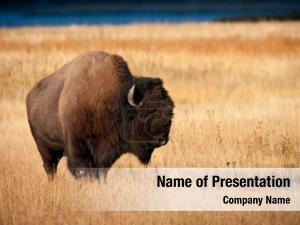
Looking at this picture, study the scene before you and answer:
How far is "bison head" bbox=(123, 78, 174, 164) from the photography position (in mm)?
7324

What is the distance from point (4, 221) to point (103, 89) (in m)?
1.56

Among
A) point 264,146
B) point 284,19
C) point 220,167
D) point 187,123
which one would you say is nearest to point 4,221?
point 220,167

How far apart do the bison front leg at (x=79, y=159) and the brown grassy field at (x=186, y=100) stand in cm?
14

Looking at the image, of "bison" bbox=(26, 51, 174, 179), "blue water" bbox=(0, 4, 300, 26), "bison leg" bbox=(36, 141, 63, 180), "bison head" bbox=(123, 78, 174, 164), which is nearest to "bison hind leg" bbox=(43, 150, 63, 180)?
"bison leg" bbox=(36, 141, 63, 180)

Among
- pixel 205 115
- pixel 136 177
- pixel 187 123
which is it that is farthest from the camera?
pixel 205 115

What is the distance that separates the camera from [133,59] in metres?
15.6

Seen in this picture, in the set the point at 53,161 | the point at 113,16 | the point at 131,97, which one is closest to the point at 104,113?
the point at 131,97

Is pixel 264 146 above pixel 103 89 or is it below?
below

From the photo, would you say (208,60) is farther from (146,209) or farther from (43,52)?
(146,209)

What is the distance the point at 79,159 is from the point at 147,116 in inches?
29.9

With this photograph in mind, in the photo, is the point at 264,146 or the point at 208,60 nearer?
the point at 264,146

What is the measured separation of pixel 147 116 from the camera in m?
7.49

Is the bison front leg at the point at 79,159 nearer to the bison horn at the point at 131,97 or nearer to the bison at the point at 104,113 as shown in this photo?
the bison at the point at 104,113

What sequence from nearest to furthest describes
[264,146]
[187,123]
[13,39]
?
[264,146]
[187,123]
[13,39]
